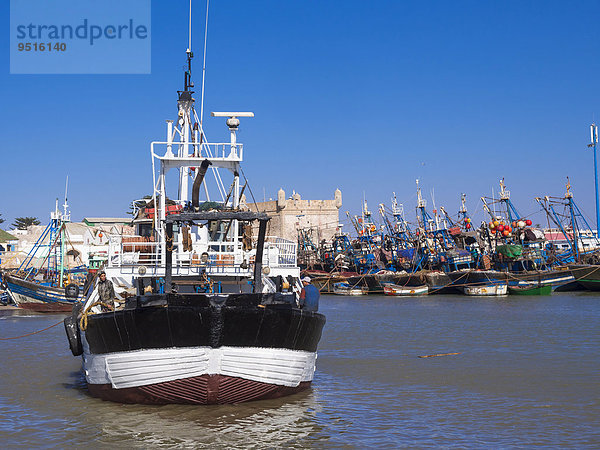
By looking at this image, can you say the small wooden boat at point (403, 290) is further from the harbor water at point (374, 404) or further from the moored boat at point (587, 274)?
the harbor water at point (374, 404)

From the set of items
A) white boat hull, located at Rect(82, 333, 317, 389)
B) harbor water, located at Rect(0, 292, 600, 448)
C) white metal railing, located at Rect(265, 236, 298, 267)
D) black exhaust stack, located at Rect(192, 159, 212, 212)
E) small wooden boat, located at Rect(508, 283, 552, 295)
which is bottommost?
harbor water, located at Rect(0, 292, 600, 448)

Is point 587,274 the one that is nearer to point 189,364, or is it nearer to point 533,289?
point 533,289

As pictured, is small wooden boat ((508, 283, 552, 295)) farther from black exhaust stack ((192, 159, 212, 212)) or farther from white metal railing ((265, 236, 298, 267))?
black exhaust stack ((192, 159, 212, 212))

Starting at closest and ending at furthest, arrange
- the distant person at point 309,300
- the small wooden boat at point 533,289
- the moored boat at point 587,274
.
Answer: the distant person at point 309,300 → the small wooden boat at point 533,289 → the moored boat at point 587,274

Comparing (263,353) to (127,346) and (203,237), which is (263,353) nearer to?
(127,346)

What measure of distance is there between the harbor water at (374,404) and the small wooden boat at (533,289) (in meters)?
26.2

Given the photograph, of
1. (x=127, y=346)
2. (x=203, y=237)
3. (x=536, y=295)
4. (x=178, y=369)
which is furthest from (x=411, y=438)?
(x=536, y=295)

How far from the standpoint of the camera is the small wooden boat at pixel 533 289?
50.8 meters

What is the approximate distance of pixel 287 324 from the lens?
11.8 meters

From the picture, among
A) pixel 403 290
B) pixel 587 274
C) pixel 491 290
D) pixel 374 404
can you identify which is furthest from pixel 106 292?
pixel 587 274

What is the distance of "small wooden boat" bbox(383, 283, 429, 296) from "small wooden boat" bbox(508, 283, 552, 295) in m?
7.31

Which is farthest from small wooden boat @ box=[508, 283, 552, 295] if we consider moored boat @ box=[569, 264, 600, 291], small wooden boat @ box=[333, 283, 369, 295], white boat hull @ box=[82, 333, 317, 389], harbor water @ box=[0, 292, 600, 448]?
white boat hull @ box=[82, 333, 317, 389]

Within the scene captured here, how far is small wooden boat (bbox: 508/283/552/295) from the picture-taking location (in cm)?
5078

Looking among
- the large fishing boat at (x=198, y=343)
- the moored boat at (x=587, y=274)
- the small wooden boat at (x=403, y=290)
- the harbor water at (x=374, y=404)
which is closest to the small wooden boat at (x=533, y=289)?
the moored boat at (x=587, y=274)
